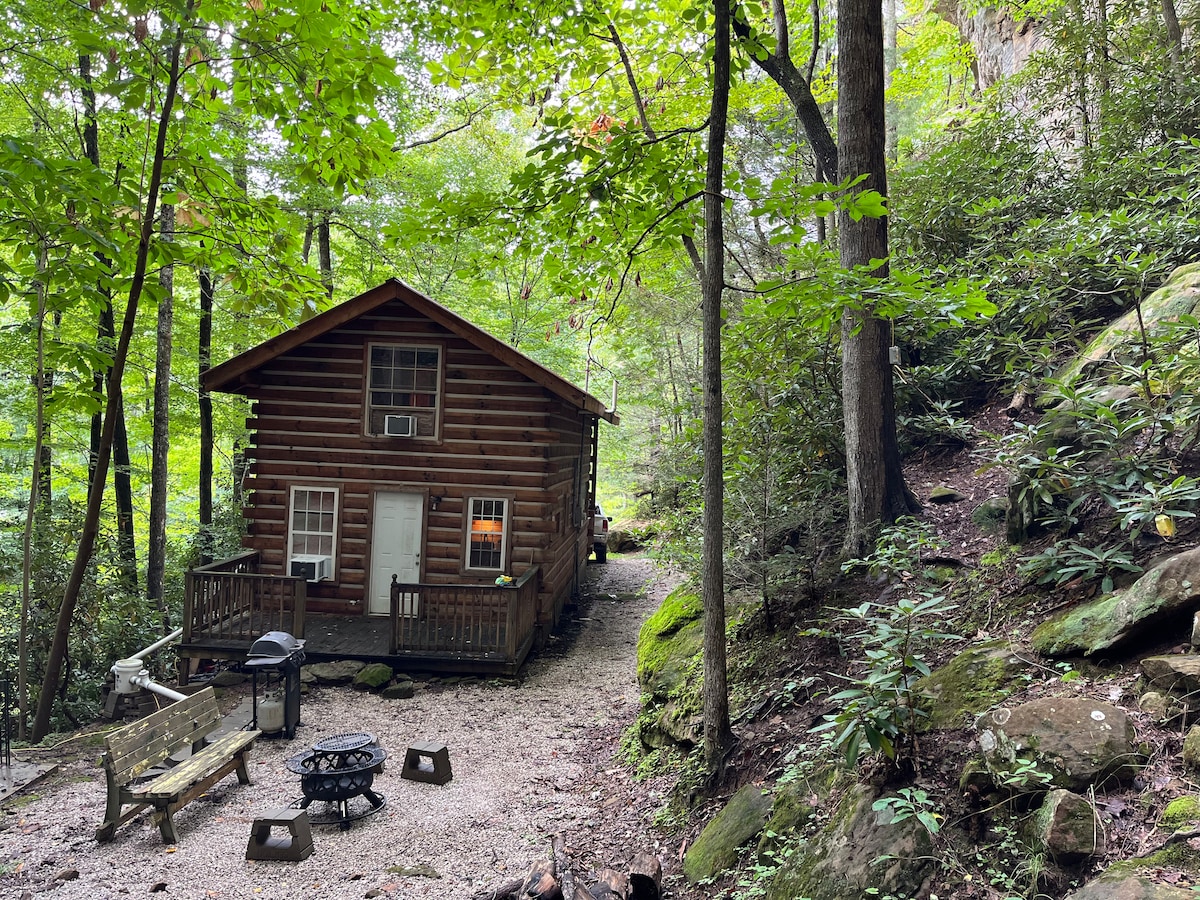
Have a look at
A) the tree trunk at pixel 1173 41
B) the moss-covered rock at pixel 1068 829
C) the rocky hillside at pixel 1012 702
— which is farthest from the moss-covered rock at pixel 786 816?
the tree trunk at pixel 1173 41

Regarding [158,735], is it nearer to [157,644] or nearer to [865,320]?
[157,644]

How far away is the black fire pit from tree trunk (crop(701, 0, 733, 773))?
3224 millimetres

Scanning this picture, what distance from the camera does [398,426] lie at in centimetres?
1214

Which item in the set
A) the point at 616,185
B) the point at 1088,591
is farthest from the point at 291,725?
the point at 1088,591

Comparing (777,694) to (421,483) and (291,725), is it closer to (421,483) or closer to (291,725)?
(291,725)

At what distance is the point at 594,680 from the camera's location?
10625 millimetres

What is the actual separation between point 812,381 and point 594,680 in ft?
19.1

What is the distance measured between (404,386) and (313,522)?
2956 millimetres

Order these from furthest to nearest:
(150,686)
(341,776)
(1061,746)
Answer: (150,686) → (341,776) → (1061,746)

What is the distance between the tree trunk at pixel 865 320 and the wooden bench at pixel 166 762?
246 inches

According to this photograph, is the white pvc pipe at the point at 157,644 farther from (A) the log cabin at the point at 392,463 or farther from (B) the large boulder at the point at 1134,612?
Result: (B) the large boulder at the point at 1134,612

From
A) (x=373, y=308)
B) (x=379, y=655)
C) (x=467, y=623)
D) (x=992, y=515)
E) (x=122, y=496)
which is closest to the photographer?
(x=992, y=515)

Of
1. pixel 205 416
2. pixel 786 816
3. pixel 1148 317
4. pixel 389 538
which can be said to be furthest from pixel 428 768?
pixel 205 416

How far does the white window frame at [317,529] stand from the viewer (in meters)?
12.2
